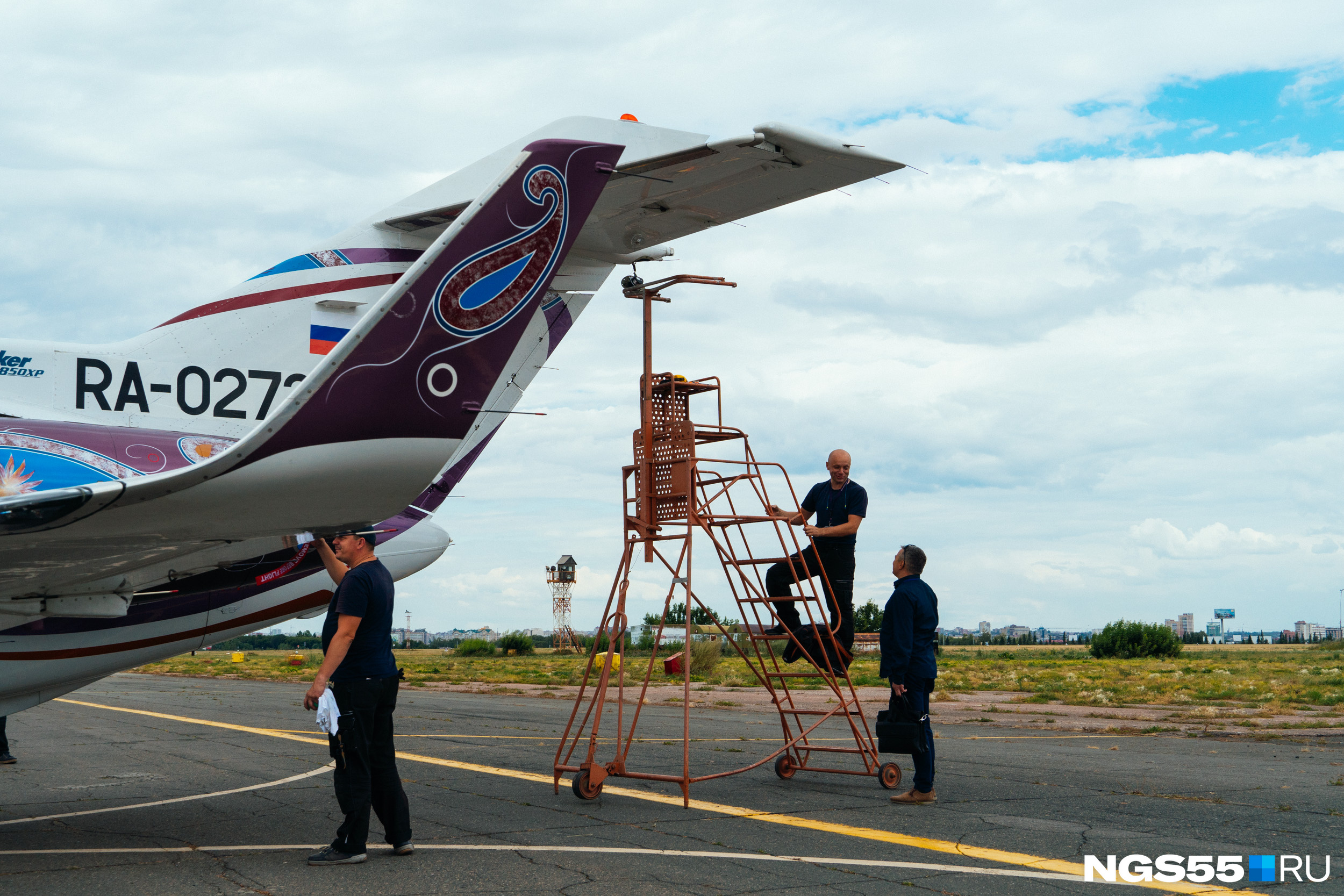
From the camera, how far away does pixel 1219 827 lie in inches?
311

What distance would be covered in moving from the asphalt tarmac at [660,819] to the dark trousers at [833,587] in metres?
1.51

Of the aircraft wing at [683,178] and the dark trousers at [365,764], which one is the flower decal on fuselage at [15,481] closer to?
the dark trousers at [365,764]

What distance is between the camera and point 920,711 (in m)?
8.73

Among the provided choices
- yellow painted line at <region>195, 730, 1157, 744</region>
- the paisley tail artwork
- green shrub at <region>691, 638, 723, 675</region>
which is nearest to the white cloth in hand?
the paisley tail artwork

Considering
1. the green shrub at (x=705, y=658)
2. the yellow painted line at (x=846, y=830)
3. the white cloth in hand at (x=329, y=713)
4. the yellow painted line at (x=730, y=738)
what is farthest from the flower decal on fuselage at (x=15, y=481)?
the green shrub at (x=705, y=658)

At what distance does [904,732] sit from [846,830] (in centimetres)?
114

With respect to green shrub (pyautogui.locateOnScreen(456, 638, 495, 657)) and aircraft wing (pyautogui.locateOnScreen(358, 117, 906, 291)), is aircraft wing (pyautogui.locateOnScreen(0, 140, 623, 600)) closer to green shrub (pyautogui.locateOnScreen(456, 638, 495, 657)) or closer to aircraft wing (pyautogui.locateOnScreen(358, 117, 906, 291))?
aircraft wing (pyautogui.locateOnScreen(358, 117, 906, 291))

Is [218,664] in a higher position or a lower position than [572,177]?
lower

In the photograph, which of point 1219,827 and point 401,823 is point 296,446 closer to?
point 401,823

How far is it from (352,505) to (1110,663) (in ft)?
136

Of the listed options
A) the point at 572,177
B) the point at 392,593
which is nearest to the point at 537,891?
the point at 392,593

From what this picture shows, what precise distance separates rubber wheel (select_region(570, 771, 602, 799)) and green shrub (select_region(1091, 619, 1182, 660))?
44415 millimetres

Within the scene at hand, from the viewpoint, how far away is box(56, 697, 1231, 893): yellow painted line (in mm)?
6543

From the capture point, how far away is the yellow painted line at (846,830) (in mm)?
6543
